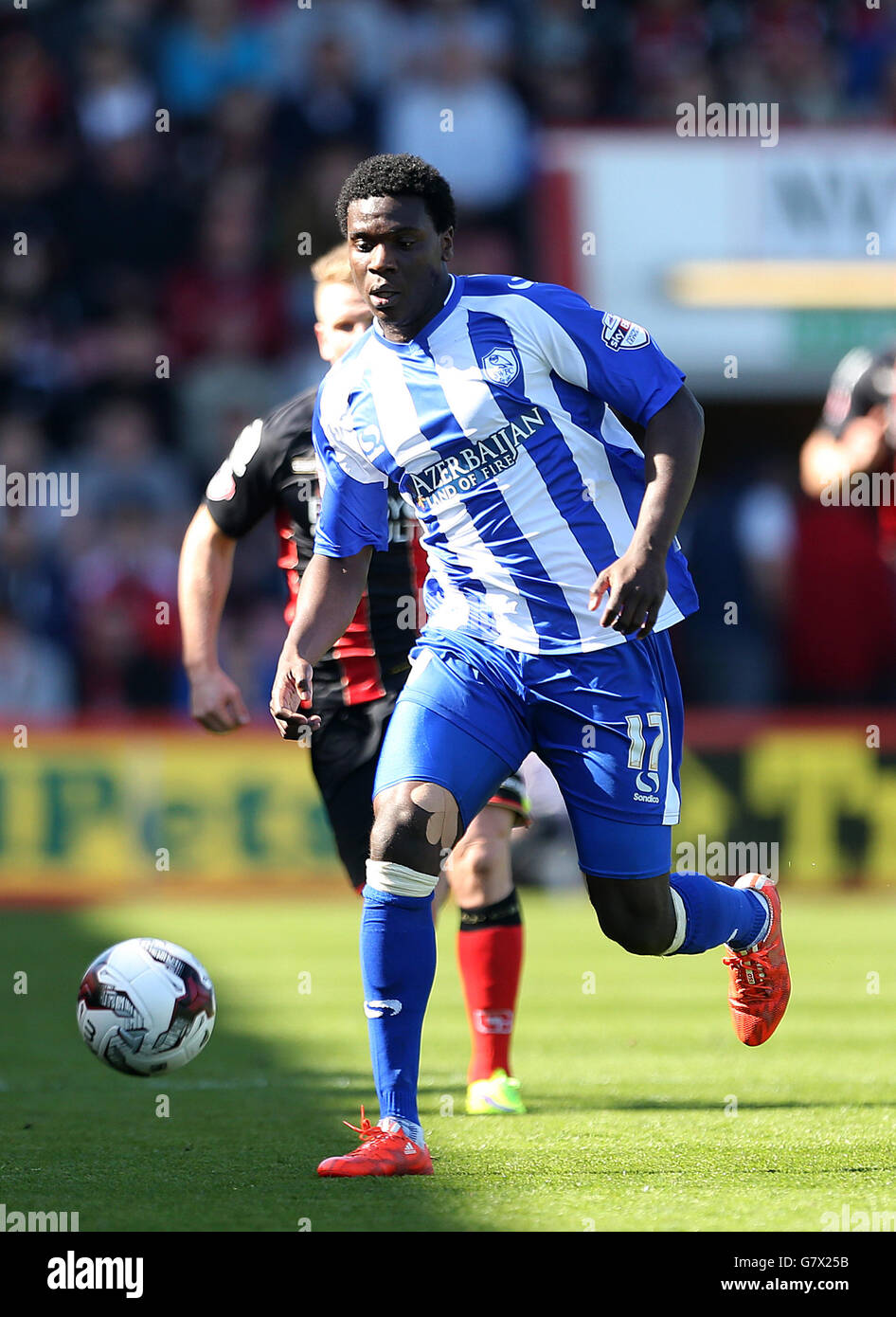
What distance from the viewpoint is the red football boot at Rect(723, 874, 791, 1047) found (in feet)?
17.7

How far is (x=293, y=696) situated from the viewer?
4.82 m

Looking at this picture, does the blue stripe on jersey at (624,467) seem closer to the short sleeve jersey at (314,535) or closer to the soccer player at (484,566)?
the soccer player at (484,566)

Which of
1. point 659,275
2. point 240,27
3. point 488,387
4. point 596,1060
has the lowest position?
point 596,1060

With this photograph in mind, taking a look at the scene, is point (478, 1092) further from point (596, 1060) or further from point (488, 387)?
point (488, 387)

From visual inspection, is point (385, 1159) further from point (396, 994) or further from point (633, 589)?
point (633, 589)

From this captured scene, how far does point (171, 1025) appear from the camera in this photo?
538cm

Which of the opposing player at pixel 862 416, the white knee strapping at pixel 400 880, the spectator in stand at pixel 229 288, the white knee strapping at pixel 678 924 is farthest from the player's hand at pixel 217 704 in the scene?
the spectator in stand at pixel 229 288

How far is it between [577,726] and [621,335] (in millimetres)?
931

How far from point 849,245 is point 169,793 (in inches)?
268

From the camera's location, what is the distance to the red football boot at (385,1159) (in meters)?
4.54

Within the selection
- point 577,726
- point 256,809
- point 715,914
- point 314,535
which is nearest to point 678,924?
point 715,914

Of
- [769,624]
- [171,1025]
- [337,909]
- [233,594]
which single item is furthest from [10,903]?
[171,1025]

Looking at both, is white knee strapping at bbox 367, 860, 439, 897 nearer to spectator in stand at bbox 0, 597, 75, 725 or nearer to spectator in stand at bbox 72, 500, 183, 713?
spectator in stand at bbox 72, 500, 183, 713

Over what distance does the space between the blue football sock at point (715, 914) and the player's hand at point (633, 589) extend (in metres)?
0.95
